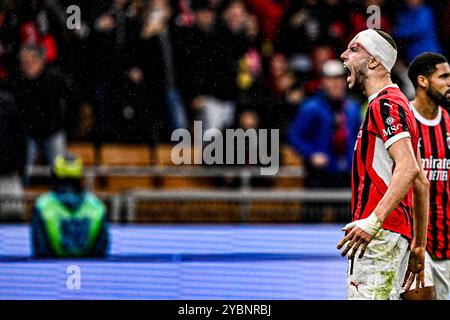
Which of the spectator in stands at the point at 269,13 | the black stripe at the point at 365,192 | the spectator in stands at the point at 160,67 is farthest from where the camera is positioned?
the spectator in stands at the point at 269,13

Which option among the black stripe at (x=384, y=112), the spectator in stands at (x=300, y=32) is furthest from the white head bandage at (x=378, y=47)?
the spectator in stands at (x=300, y=32)

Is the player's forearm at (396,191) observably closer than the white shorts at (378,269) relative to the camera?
Yes

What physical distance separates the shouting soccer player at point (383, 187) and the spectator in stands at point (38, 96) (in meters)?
3.67

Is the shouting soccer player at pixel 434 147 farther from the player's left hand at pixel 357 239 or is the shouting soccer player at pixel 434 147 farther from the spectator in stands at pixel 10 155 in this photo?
the spectator in stands at pixel 10 155

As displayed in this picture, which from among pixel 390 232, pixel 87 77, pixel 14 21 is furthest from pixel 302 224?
pixel 390 232

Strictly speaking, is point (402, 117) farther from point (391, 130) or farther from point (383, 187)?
point (383, 187)

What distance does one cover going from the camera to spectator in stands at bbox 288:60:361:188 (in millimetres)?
8663

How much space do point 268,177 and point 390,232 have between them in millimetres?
5007

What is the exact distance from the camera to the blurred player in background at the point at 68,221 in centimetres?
755

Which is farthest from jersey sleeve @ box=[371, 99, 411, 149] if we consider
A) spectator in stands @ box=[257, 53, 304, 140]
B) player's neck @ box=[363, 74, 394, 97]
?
spectator in stands @ box=[257, 53, 304, 140]

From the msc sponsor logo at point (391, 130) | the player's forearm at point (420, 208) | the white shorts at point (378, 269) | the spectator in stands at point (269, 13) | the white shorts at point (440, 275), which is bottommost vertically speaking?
the white shorts at point (440, 275)

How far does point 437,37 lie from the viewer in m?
8.47

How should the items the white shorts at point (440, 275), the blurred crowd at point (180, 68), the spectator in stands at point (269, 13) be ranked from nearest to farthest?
the white shorts at point (440, 275)
the blurred crowd at point (180, 68)
the spectator in stands at point (269, 13)

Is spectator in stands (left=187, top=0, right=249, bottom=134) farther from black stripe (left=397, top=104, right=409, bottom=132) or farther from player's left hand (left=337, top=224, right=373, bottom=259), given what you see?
player's left hand (left=337, top=224, right=373, bottom=259)
